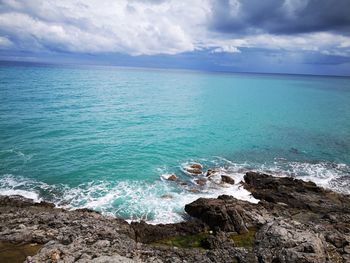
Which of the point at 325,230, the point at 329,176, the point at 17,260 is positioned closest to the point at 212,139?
the point at 329,176

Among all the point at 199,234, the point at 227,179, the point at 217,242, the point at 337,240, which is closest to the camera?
the point at 337,240

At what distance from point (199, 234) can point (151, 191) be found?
969 centimetres

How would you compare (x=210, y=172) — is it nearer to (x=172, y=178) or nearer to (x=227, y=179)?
(x=227, y=179)

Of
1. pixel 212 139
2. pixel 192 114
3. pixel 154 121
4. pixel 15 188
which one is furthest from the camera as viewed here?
pixel 192 114

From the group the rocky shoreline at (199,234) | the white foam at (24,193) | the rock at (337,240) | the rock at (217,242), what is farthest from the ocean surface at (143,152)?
the rock at (337,240)

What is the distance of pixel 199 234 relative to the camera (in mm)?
20812

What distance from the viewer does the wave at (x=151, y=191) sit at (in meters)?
25.5

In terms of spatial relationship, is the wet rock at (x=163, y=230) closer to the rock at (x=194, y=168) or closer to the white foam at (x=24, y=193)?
the rock at (x=194, y=168)

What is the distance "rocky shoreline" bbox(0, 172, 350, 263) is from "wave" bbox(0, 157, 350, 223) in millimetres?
2239

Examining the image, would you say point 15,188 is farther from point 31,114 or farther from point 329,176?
point 329,176

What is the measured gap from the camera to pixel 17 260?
1537 centimetres

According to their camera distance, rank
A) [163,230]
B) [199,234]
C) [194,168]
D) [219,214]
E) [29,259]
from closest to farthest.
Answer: [29,259] < [199,234] < [163,230] < [219,214] < [194,168]

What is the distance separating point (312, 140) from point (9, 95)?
77.5 metres

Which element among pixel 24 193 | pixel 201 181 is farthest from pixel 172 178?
pixel 24 193
